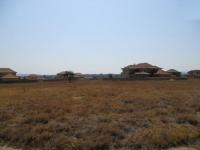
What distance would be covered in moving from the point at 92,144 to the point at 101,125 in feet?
5.50

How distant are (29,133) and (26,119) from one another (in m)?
1.92

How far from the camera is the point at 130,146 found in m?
7.33

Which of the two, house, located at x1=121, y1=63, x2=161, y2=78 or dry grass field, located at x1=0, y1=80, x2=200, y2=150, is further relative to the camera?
house, located at x1=121, y1=63, x2=161, y2=78

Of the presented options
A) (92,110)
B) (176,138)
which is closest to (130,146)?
(176,138)

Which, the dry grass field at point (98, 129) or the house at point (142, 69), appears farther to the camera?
the house at point (142, 69)

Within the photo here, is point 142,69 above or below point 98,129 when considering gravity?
above

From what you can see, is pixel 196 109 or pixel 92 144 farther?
pixel 196 109

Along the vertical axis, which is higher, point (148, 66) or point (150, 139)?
point (148, 66)

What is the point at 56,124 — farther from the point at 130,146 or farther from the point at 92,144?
the point at 130,146

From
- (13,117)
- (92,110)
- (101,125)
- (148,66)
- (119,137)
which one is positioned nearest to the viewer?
(119,137)

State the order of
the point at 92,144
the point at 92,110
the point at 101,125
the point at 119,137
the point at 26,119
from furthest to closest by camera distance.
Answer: the point at 92,110 → the point at 26,119 → the point at 101,125 → the point at 119,137 → the point at 92,144

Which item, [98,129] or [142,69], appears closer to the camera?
[98,129]

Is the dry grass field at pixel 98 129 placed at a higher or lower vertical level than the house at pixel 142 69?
lower

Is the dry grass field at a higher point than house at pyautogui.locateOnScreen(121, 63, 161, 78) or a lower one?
lower
